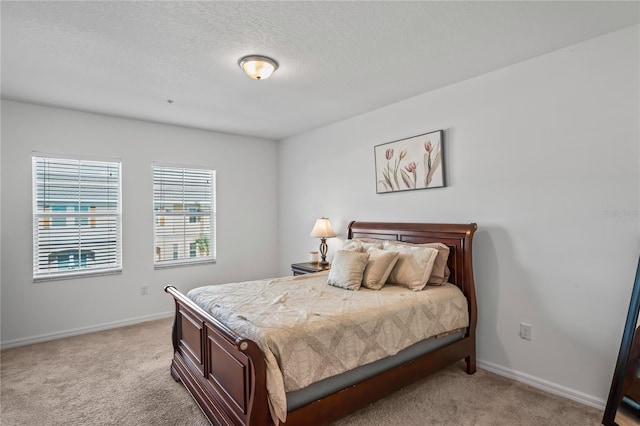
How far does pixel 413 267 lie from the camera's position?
9.46 ft

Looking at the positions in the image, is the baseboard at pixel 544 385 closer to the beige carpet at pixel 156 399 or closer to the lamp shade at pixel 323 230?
the beige carpet at pixel 156 399

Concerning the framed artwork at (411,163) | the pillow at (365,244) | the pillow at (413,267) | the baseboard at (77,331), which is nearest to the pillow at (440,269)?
the pillow at (413,267)

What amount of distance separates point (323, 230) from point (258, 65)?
2224 millimetres

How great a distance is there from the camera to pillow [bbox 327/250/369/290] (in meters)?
2.86

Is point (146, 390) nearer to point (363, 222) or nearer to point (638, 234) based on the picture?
point (363, 222)

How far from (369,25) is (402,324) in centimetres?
201

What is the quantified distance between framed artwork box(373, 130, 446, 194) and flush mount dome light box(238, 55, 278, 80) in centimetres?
159

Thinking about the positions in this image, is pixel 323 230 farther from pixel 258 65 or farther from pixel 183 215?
pixel 258 65

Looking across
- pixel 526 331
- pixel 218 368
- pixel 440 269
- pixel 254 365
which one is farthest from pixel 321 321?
pixel 526 331

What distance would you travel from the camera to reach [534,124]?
2689 millimetres

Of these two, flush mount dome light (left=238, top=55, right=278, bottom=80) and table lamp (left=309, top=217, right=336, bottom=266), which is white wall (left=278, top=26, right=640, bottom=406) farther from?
flush mount dome light (left=238, top=55, right=278, bottom=80)

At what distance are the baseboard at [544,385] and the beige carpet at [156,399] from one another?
0.06 metres

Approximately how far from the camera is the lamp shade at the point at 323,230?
4297mm

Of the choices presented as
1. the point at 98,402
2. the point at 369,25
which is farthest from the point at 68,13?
the point at 98,402
